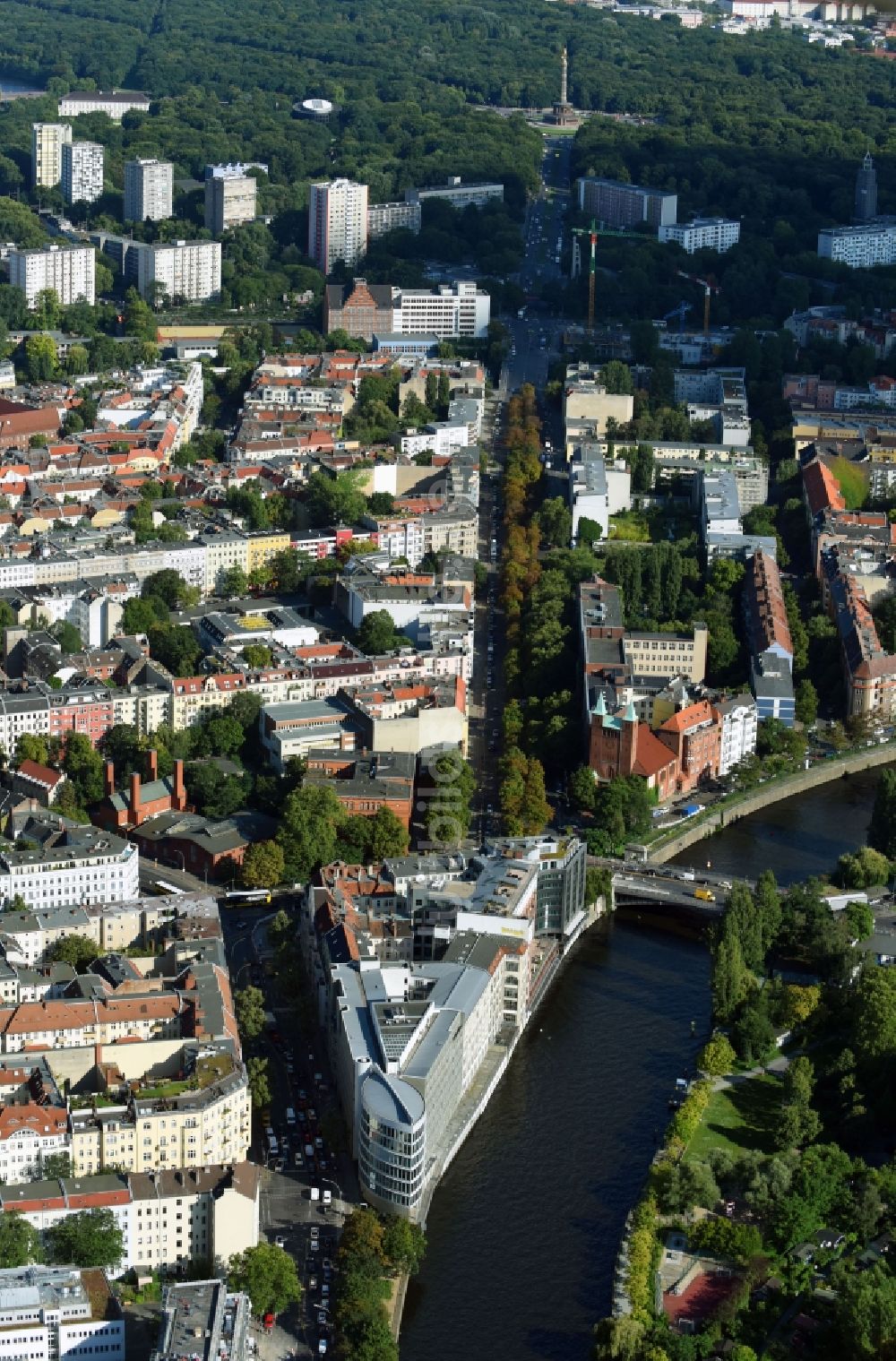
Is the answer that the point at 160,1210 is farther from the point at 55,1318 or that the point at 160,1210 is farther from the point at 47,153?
the point at 47,153

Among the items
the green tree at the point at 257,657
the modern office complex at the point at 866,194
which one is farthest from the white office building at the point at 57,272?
the green tree at the point at 257,657

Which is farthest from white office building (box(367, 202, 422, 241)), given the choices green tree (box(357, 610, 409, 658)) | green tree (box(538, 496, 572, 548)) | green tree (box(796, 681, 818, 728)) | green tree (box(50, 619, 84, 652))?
green tree (box(796, 681, 818, 728))

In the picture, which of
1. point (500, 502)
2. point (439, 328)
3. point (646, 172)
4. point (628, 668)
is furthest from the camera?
point (646, 172)

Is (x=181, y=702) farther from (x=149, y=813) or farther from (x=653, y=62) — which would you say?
(x=653, y=62)

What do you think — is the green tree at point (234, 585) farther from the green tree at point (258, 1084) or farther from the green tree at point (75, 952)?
the green tree at point (258, 1084)

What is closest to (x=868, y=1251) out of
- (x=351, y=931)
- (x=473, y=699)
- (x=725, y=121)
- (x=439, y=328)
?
(x=351, y=931)

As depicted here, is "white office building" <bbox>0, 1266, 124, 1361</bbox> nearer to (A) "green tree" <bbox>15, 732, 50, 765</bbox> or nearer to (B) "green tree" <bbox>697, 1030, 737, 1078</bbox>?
(B) "green tree" <bbox>697, 1030, 737, 1078</bbox>

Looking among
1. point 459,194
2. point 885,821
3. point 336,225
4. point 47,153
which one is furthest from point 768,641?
point 47,153
